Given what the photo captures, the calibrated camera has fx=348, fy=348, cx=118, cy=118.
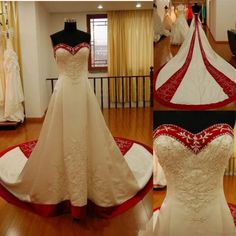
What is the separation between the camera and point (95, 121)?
1.87 metres

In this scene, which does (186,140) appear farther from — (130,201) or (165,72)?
(130,201)

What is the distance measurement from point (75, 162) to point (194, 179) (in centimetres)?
124

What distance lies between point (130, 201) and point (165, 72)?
4.82 feet

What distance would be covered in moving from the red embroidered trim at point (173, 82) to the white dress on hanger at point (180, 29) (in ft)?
0.06

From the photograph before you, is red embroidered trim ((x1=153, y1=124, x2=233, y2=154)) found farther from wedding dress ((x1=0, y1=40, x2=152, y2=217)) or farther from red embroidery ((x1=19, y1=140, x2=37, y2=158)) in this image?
red embroidery ((x1=19, y1=140, x2=37, y2=158))

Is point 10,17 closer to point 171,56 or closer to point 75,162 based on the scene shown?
point 75,162

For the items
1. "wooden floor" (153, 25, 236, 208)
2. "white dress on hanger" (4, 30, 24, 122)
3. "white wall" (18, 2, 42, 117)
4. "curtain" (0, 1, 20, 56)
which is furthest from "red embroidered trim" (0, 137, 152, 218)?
"curtain" (0, 1, 20, 56)

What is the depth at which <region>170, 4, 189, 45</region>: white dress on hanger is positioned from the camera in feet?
2.04

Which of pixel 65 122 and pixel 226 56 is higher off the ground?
pixel 226 56

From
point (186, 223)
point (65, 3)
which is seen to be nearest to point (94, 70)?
point (65, 3)

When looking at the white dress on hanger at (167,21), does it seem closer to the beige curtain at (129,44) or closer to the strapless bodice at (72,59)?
the strapless bodice at (72,59)

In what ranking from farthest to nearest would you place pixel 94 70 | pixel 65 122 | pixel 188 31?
1. pixel 94 70
2. pixel 65 122
3. pixel 188 31

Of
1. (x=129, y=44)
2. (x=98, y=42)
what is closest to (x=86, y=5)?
(x=98, y=42)

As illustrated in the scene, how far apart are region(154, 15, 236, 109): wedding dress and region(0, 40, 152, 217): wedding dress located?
3.96ft
